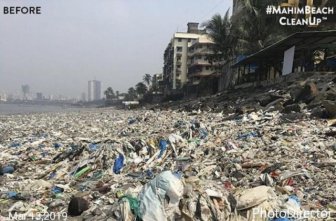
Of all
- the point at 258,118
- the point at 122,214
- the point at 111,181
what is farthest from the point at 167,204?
the point at 258,118

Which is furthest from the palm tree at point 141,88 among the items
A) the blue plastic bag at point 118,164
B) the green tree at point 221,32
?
the blue plastic bag at point 118,164

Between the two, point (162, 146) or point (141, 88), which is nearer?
point (162, 146)

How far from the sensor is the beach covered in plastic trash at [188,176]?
19.0 feet

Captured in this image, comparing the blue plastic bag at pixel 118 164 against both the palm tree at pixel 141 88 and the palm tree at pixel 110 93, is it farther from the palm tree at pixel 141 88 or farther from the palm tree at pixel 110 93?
the palm tree at pixel 110 93

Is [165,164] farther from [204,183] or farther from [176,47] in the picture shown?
[176,47]

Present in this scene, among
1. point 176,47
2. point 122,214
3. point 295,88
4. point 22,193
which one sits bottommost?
point 22,193

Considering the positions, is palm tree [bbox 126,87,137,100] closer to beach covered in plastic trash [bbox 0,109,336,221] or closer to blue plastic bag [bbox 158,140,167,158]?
beach covered in plastic trash [bbox 0,109,336,221]

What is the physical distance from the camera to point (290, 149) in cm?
934

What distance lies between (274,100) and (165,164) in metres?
9.53

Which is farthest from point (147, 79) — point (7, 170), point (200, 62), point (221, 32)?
point (7, 170)

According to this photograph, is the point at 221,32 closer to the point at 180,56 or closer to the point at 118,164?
the point at 118,164

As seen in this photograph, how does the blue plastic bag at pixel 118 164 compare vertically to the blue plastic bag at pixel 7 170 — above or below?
above

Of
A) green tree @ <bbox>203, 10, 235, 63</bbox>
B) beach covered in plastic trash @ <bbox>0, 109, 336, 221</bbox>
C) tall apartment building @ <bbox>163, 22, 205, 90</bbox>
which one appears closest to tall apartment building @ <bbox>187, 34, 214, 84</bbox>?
tall apartment building @ <bbox>163, 22, 205, 90</bbox>

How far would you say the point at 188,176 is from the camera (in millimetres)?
8023
